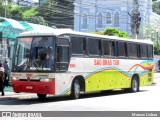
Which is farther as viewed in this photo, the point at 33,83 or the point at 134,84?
Answer: the point at 134,84

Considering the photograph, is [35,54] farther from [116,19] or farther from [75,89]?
[116,19]

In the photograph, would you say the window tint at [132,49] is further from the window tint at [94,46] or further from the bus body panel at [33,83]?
the bus body panel at [33,83]

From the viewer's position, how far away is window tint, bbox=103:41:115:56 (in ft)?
71.9

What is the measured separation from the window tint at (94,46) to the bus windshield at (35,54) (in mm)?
2965

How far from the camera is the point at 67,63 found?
18719 mm

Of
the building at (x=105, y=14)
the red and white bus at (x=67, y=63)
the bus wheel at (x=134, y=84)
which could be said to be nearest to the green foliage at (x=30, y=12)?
the building at (x=105, y=14)

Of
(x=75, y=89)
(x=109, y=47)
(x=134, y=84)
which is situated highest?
(x=109, y=47)

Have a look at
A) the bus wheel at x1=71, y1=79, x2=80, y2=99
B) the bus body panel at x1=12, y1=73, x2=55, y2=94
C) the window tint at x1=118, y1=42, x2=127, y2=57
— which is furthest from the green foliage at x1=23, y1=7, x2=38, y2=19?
the bus body panel at x1=12, y1=73, x2=55, y2=94

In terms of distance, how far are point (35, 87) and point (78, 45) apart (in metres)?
3.28

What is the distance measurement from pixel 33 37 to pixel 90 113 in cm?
611

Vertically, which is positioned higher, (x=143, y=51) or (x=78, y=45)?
(x=78, y=45)

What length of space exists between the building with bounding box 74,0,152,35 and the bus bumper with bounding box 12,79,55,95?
2300 inches

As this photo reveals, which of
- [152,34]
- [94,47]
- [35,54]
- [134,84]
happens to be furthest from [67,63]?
[152,34]

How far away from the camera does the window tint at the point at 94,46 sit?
20567 millimetres
